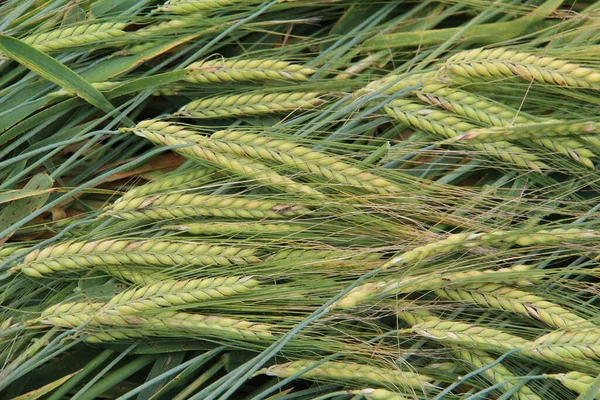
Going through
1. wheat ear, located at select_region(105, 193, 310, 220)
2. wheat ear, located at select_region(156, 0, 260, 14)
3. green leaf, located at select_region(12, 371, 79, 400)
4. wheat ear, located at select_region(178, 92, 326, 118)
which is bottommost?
green leaf, located at select_region(12, 371, 79, 400)

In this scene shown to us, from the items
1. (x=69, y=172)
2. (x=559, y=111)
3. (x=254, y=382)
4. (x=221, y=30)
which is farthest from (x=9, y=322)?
(x=559, y=111)

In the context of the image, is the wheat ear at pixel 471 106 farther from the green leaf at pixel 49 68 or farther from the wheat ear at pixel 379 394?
the green leaf at pixel 49 68

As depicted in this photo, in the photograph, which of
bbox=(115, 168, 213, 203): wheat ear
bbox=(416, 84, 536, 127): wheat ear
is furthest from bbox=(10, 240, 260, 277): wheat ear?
bbox=(416, 84, 536, 127): wheat ear

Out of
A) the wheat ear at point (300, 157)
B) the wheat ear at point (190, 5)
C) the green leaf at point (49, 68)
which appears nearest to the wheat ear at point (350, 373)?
the wheat ear at point (300, 157)

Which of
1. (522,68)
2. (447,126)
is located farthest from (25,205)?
(522,68)

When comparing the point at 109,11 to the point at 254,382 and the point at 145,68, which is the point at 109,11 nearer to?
the point at 145,68

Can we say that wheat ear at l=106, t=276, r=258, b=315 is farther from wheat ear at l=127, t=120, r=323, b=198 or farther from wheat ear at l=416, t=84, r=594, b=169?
wheat ear at l=416, t=84, r=594, b=169

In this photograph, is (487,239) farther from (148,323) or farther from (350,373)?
(148,323)
